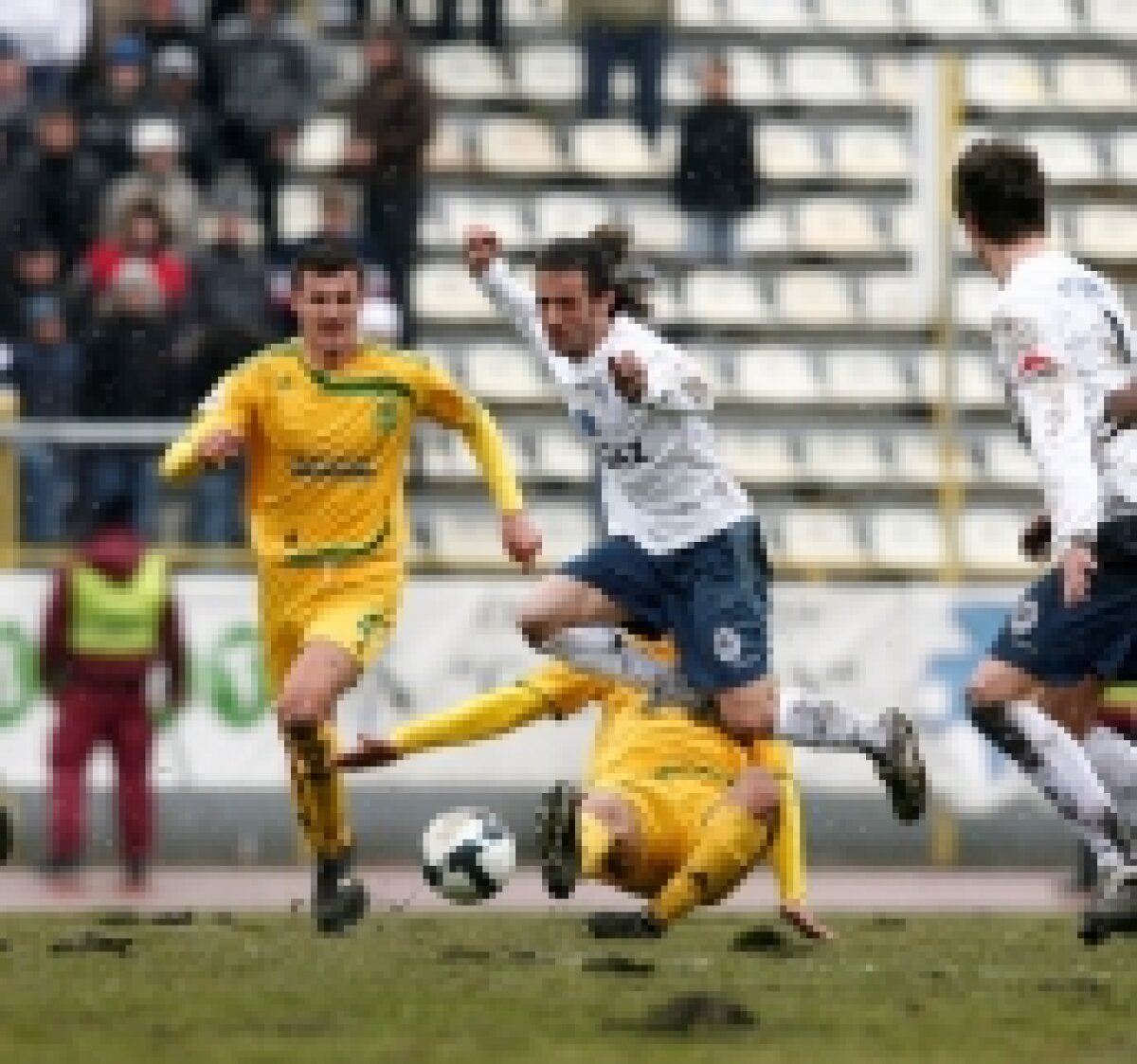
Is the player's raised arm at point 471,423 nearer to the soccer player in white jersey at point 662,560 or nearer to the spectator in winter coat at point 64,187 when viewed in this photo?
the soccer player in white jersey at point 662,560

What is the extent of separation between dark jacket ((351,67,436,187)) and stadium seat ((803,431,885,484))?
2751 millimetres

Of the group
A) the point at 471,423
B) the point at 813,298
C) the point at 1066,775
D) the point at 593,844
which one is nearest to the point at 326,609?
the point at 471,423

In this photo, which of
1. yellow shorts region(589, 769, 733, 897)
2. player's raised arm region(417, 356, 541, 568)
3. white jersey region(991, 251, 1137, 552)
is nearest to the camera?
white jersey region(991, 251, 1137, 552)

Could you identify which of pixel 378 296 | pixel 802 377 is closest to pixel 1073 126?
pixel 802 377

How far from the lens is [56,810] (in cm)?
2034

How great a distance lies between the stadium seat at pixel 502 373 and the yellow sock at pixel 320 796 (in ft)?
32.7

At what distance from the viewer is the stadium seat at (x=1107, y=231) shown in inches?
990

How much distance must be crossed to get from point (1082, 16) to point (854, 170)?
2176 mm

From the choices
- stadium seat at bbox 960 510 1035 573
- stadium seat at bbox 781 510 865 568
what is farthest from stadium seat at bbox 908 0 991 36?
stadium seat at bbox 781 510 865 568

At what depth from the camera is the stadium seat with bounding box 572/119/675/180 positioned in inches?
987

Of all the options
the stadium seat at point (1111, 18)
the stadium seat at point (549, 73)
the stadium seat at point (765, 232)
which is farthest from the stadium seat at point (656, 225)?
the stadium seat at point (1111, 18)

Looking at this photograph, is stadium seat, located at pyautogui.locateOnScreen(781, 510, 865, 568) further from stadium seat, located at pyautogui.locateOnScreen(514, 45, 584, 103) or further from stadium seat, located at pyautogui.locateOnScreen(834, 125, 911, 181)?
stadium seat, located at pyautogui.locateOnScreen(514, 45, 584, 103)

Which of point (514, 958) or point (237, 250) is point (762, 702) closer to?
point (514, 958)

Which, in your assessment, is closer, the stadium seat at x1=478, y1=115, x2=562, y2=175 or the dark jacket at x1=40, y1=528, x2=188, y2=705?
the dark jacket at x1=40, y1=528, x2=188, y2=705
